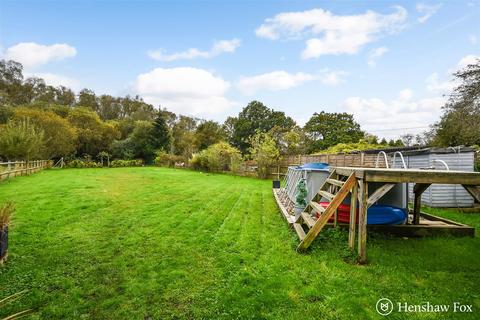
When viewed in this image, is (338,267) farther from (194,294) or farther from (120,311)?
(120,311)

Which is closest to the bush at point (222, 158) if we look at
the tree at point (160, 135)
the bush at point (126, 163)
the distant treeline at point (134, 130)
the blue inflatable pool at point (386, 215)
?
the distant treeline at point (134, 130)

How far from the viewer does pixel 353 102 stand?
35938 mm

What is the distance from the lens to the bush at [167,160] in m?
32.6

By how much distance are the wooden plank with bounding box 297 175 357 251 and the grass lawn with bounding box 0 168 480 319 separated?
0.66 feet

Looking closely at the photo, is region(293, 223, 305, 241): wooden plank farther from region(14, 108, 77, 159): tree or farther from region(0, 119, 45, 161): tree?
region(14, 108, 77, 159): tree

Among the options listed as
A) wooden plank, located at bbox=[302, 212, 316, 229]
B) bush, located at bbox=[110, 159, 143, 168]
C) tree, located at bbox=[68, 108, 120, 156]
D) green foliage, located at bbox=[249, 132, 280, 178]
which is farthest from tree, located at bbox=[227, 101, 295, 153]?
wooden plank, located at bbox=[302, 212, 316, 229]

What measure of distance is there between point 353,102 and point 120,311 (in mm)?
38433

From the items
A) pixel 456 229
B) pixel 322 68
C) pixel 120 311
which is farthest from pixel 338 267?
pixel 322 68

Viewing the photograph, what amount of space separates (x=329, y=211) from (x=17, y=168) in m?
20.5

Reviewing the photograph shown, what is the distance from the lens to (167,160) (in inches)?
1336

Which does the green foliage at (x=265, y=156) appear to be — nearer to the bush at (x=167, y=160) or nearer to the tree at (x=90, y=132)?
the bush at (x=167, y=160)

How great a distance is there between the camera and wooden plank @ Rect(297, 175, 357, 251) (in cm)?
429

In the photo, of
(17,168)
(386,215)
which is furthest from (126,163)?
(386,215)

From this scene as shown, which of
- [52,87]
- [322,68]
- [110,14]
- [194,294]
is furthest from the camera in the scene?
[52,87]
